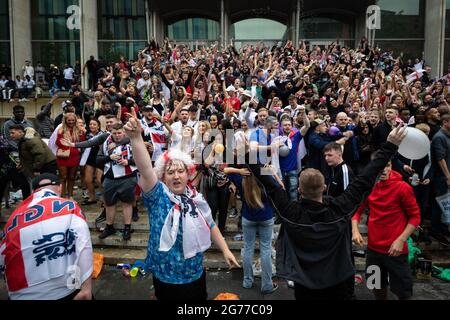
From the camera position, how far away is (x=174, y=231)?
8.22ft

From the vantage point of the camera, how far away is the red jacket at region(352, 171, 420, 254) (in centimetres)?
347

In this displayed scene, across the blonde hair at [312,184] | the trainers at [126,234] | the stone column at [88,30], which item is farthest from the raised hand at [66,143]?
the stone column at [88,30]

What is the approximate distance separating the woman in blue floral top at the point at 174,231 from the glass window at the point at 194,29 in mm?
Answer: 23978

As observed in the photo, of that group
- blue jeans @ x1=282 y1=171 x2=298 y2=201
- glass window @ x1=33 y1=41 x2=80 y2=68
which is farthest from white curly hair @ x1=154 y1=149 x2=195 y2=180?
glass window @ x1=33 y1=41 x2=80 y2=68

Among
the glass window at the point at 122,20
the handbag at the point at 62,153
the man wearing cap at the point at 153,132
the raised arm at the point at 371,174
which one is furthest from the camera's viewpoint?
the glass window at the point at 122,20

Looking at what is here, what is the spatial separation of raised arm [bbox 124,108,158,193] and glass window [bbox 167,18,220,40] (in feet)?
79.3

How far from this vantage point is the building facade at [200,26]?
21969 millimetres

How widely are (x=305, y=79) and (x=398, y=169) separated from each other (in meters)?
5.17

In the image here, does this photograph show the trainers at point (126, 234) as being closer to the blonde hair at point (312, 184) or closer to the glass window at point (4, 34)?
the blonde hair at point (312, 184)

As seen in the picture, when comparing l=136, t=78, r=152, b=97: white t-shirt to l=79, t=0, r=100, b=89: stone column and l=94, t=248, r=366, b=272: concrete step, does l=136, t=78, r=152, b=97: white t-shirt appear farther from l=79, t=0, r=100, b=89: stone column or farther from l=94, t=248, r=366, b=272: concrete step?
l=79, t=0, r=100, b=89: stone column

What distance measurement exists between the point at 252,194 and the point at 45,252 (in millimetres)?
2360
